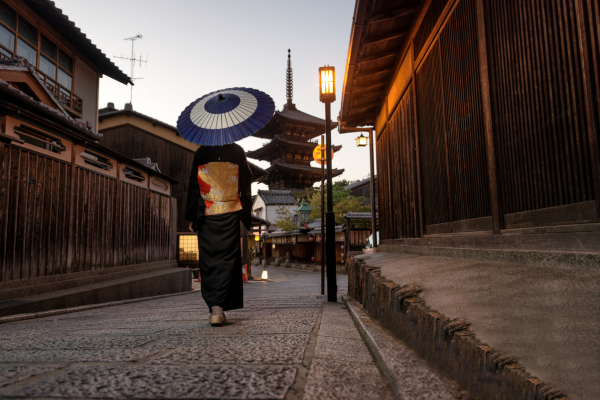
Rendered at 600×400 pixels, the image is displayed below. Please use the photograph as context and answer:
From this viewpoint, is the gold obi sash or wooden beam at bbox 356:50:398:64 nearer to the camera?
the gold obi sash

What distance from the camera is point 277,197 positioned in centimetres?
4538

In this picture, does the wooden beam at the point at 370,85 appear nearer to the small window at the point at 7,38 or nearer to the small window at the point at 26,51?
the small window at the point at 7,38

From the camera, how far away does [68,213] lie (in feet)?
24.6

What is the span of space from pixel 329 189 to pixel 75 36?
10.3 metres

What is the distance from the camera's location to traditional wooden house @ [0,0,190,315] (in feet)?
19.8

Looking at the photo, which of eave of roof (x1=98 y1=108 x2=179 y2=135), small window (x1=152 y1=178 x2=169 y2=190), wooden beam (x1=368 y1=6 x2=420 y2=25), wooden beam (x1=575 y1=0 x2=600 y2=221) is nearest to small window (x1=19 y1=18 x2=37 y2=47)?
small window (x1=152 y1=178 x2=169 y2=190)

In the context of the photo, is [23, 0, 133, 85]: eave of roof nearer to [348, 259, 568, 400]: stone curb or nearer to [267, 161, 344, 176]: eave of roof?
[348, 259, 568, 400]: stone curb

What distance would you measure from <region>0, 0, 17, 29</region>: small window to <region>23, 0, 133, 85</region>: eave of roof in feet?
1.56

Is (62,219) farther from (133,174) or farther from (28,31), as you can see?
(28,31)

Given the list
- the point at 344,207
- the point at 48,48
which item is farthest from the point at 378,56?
the point at 344,207

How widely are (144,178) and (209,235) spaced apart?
8749 millimetres

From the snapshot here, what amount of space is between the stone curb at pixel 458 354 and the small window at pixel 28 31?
38.9 feet

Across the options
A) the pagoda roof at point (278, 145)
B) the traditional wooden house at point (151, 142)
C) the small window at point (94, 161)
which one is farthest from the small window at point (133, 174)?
the pagoda roof at point (278, 145)

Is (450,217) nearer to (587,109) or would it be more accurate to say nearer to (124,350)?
(587,109)
